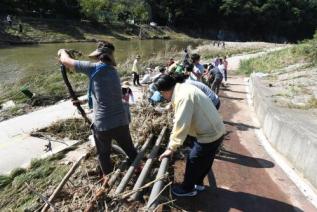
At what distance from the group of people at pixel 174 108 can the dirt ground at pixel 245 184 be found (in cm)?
57

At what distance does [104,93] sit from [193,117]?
1.19 meters

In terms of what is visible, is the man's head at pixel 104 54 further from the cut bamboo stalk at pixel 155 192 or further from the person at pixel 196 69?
the person at pixel 196 69

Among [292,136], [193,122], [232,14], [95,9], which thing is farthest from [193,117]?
[232,14]

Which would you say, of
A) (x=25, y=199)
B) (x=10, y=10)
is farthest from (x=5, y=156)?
(x=10, y=10)

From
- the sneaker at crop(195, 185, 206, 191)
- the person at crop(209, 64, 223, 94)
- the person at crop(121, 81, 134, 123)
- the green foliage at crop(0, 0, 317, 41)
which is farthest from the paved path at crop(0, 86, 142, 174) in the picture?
the green foliage at crop(0, 0, 317, 41)

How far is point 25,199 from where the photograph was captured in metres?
5.77

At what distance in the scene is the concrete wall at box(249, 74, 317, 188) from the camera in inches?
254

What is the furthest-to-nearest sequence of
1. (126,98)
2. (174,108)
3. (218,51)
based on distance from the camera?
(218,51) → (126,98) → (174,108)

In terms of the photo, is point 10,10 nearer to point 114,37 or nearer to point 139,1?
point 114,37

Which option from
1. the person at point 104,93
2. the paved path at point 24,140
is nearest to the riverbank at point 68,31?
the paved path at point 24,140

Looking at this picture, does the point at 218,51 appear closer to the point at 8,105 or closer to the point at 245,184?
the point at 8,105

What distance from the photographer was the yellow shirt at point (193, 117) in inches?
179

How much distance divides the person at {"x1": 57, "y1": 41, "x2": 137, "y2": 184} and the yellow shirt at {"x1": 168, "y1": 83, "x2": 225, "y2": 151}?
0.84 metres

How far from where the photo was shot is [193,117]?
475 cm
